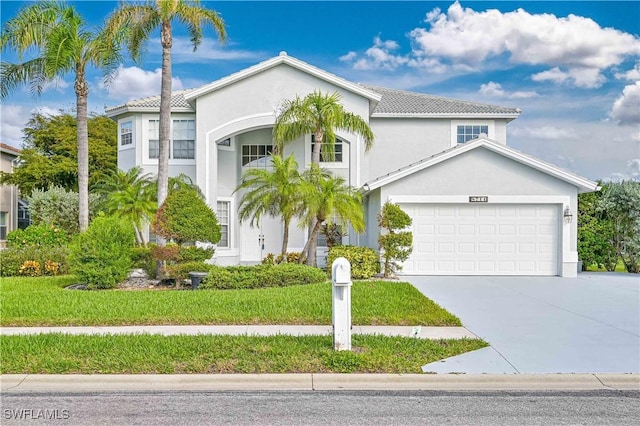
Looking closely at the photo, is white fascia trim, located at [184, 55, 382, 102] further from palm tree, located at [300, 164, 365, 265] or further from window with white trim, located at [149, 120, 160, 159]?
palm tree, located at [300, 164, 365, 265]

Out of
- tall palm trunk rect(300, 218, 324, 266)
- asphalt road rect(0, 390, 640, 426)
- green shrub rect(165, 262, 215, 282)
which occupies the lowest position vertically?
Result: asphalt road rect(0, 390, 640, 426)

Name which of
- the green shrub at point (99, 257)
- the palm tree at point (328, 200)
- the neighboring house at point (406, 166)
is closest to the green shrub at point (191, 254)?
the green shrub at point (99, 257)

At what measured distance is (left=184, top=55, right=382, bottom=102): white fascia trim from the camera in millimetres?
19781

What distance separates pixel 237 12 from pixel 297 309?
12.3 meters

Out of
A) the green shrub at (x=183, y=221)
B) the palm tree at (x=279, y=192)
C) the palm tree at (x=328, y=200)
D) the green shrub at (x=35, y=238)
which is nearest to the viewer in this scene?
the green shrub at (x=183, y=221)

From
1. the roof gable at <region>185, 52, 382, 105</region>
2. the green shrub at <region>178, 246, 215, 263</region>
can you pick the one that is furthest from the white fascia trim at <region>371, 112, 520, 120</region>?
the green shrub at <region>178, 246, 215, 263</region>

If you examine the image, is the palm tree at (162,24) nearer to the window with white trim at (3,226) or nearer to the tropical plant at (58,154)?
the tropical plant at (58,154)

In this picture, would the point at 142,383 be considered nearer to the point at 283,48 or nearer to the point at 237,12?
the point at 237,12

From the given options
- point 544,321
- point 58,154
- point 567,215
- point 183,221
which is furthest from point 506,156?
point 58,154

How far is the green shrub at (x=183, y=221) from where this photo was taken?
48.6 ft

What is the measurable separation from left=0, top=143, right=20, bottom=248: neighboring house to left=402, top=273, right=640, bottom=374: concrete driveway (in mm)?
27172

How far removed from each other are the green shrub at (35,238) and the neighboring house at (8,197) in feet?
47.5

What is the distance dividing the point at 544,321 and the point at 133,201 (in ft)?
47.8

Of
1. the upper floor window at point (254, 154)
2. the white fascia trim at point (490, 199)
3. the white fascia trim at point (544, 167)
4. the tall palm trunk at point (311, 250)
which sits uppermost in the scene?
the upper floor window at point (254, 154)
